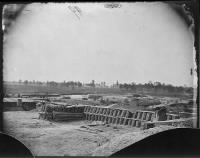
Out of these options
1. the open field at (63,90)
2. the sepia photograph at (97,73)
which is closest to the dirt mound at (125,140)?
the sepia photograph at (97,73)

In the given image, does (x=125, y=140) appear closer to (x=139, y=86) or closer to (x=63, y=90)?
(x=139, y=86)

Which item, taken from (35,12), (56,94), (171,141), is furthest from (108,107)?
(35,12)

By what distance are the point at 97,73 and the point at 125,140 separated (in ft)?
1.44

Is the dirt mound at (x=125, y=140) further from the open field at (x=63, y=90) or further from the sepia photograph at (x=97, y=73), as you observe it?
the open field at (x=63, y=90)

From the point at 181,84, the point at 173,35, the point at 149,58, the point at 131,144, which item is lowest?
the point at 131,144

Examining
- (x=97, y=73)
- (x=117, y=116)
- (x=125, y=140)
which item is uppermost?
(x=97, y=73)

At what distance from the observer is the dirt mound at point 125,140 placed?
1448 mm

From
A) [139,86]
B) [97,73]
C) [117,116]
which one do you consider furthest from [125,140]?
[97,73]

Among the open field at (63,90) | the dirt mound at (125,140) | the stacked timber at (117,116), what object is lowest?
the dirt mound at (125,140)

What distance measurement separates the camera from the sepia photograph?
4.75 feet

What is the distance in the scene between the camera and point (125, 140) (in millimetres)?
1455

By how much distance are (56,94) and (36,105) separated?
14 centimetres

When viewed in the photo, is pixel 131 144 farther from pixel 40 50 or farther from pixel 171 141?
pixel 40 50

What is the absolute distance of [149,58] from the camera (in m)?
1.46
